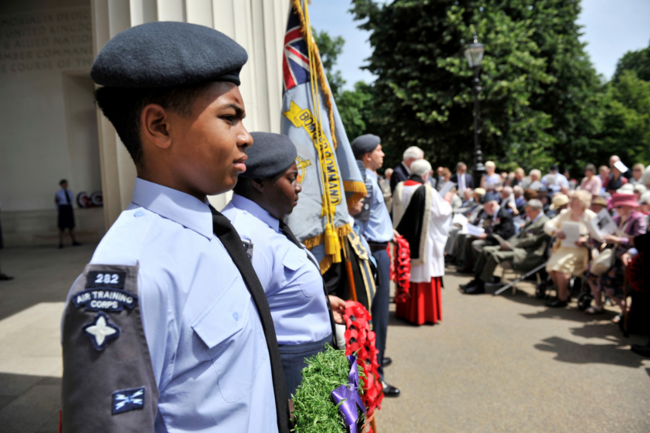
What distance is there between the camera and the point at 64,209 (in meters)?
12.1

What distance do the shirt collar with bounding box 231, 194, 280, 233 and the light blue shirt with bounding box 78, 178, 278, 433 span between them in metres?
0.90

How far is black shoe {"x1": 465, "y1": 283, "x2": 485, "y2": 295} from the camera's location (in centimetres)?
750

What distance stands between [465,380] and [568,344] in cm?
171

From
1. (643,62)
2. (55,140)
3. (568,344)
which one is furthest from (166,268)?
(643,62)

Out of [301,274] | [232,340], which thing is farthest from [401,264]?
[232,340]

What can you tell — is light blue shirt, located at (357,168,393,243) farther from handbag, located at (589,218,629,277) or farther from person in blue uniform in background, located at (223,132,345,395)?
handbag, located at (589,218,629,277)

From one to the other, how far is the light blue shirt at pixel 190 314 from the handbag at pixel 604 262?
591 centimetres

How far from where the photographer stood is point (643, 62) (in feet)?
135

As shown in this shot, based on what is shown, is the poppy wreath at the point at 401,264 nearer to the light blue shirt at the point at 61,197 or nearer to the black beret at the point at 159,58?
the black beret at the point at 159,58

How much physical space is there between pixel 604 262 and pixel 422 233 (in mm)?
2437

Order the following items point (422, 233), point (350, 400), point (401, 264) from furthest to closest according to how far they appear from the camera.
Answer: point (422, 233)
point (401, 264)
point (350, 400)

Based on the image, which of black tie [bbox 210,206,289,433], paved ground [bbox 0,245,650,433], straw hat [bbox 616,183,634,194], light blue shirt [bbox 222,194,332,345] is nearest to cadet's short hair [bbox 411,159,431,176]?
paved ground [bbox 0,245,650,433]

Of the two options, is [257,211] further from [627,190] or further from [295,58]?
[627,190]

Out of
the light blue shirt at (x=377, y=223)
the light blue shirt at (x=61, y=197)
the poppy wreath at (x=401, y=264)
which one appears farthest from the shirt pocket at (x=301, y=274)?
the light blue shirt at (x=61, y=197)
